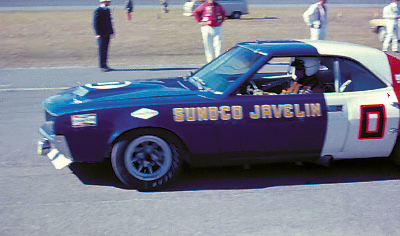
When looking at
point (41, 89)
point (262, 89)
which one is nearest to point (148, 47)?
point (41, 89)

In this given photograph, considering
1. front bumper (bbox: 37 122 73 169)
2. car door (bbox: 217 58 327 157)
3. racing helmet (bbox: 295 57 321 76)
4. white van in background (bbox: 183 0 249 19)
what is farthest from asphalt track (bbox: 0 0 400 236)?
white van in background (bbox: 183 0 249 19)

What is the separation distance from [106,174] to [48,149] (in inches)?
24.9

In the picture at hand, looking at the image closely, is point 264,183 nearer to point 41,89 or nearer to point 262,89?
point 262,89

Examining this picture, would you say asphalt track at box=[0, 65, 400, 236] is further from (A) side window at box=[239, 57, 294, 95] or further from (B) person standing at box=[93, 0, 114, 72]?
(B) person standing at box=[93, 0, 114, 72]

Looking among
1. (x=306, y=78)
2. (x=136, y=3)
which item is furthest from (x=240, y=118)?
(x=136, y=3)

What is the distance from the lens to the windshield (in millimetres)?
5469

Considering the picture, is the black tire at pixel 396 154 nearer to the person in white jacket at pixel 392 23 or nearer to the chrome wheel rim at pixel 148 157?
the chrome wheel rim at pixel 148 157

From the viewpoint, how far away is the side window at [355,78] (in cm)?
550

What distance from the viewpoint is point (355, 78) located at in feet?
18.2

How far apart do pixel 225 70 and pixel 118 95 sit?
1.14 metres

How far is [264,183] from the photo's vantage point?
542 cm

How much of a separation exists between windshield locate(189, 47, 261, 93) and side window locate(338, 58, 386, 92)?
2.77 ft

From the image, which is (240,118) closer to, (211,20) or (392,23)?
(211,20)

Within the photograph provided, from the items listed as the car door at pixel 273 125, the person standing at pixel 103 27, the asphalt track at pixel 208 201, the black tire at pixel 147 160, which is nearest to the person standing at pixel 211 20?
the person standing at pixel 103 27
